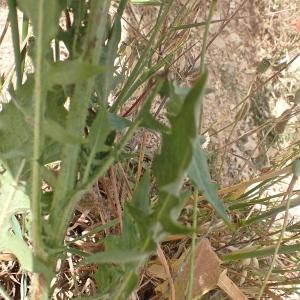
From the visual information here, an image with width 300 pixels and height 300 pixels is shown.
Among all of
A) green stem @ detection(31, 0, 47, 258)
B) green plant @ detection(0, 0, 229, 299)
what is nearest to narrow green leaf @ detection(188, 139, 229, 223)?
green plant @ detection(0, 0, 229, 299)

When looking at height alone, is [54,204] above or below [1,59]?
below

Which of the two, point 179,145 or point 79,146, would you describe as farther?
point 79,146

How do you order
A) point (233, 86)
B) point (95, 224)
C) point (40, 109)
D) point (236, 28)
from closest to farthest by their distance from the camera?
point (40, 109) < point (95, 224) < point (233, 86) < point (236, 28)

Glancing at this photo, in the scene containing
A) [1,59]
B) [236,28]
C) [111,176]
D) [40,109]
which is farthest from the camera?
[236,28]

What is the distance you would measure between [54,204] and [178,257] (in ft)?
1.39

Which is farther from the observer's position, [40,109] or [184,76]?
[184,76]

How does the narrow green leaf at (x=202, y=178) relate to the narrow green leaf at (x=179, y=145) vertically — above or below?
below

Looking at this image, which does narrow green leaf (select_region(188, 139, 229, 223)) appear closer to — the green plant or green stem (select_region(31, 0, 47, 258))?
the green plant

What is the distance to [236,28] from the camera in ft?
5.61

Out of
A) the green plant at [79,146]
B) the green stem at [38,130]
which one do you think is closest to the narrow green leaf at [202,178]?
the green plant at [79,146]

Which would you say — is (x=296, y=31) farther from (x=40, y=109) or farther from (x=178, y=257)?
(x=40, y=109)

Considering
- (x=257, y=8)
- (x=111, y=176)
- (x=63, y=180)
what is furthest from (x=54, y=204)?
(x=257, y=8)

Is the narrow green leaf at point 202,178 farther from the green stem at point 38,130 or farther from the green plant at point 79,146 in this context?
the green stem at point 38,130

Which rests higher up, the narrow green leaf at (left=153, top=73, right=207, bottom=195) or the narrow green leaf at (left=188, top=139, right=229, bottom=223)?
the narrow green leaf at (left=153, top=73, right=207, bottom=195)
